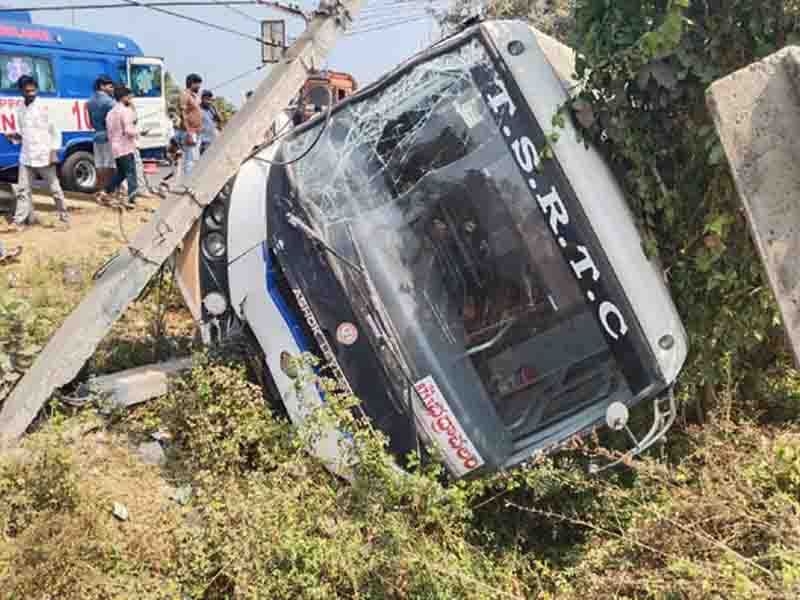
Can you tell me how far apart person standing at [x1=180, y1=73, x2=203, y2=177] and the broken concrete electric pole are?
8785 mm

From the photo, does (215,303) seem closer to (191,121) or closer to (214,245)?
(214,245)

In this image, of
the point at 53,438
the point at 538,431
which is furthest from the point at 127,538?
the point at 538,431

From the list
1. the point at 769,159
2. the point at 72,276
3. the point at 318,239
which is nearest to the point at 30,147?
the point at 72,276

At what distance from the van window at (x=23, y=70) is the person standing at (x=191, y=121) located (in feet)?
8.71

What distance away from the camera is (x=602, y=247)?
2877 millimetres

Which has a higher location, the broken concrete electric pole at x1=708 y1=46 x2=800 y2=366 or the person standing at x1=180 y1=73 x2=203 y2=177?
the person standing at x1=180 y1=73 x2=203 y2=177

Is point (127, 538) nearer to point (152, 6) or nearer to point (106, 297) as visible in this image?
point (106, 297)

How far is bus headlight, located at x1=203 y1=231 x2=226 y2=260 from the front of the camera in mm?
3666

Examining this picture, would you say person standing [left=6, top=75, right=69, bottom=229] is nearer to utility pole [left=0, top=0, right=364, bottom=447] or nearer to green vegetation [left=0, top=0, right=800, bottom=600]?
green vegetation [left=0, top=0, right=800, bottom=600]

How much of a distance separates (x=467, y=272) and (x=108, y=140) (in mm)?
7319

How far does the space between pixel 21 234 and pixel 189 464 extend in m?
Result: 5.20

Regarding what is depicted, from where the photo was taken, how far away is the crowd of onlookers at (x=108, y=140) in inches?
291

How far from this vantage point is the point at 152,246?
3.65 metres

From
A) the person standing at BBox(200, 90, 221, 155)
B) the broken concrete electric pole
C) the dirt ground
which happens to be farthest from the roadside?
the broken concrete electric pole
